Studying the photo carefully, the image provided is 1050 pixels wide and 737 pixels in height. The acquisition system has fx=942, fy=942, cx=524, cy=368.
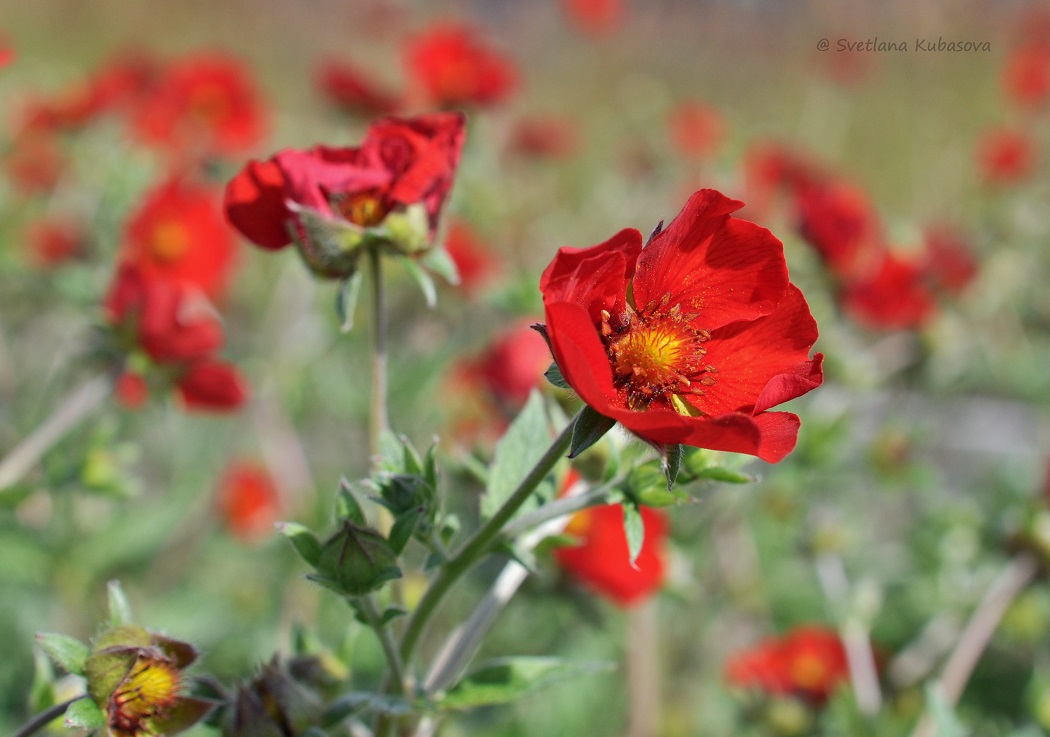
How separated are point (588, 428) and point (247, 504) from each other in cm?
274

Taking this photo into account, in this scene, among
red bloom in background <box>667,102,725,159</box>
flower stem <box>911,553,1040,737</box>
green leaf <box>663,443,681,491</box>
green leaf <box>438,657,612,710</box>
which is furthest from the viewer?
red bloom in background <box>667,102,725,159</box>

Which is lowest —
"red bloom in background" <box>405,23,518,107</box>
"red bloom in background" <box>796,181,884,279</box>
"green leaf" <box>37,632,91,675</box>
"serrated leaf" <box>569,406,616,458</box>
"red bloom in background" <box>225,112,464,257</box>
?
"red bloom in background" <box>796,181,884,279</box>

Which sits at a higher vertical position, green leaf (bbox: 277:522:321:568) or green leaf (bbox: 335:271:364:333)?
green leaf (bbox: 335:271:364:333)

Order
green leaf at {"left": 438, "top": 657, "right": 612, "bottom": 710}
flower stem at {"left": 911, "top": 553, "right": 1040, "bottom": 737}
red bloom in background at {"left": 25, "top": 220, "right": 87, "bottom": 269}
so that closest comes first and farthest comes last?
1. green leaf at {"left": 438, "top": 657, "right": 612, "bottom": 710}
2. flower stem at {"left": 911, "top": 553, "right": 1040, "bottom": 737}
3. red bloom in background at {"left": 25, "top": 220, "right": 87, "bottom": 269}

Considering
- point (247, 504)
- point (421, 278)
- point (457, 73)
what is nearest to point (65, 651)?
point (421, 278)

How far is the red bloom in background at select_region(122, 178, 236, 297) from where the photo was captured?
2.57 meters

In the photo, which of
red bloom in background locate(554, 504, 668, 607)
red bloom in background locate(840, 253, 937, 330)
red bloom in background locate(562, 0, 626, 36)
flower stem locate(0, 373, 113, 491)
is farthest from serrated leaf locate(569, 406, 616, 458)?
red bloom in background locate(562, 0, 626, 36)

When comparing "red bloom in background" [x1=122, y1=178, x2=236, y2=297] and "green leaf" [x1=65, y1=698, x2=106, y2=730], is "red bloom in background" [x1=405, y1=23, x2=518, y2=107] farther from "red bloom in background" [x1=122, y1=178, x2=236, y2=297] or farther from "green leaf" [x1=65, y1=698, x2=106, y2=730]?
"green leaf" [x1=65, y1=698, x2=106, y2=730]

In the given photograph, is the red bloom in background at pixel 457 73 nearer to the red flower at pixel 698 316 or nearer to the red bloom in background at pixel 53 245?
the red bloom in background at pixel 53 245

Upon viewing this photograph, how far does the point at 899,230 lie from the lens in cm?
309

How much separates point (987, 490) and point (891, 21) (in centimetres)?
640

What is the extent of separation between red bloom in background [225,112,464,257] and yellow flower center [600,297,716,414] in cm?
35

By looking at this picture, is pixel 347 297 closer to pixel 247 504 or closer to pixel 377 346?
pixel 377 346

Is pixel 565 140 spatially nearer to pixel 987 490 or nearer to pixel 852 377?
pixel 987 490
